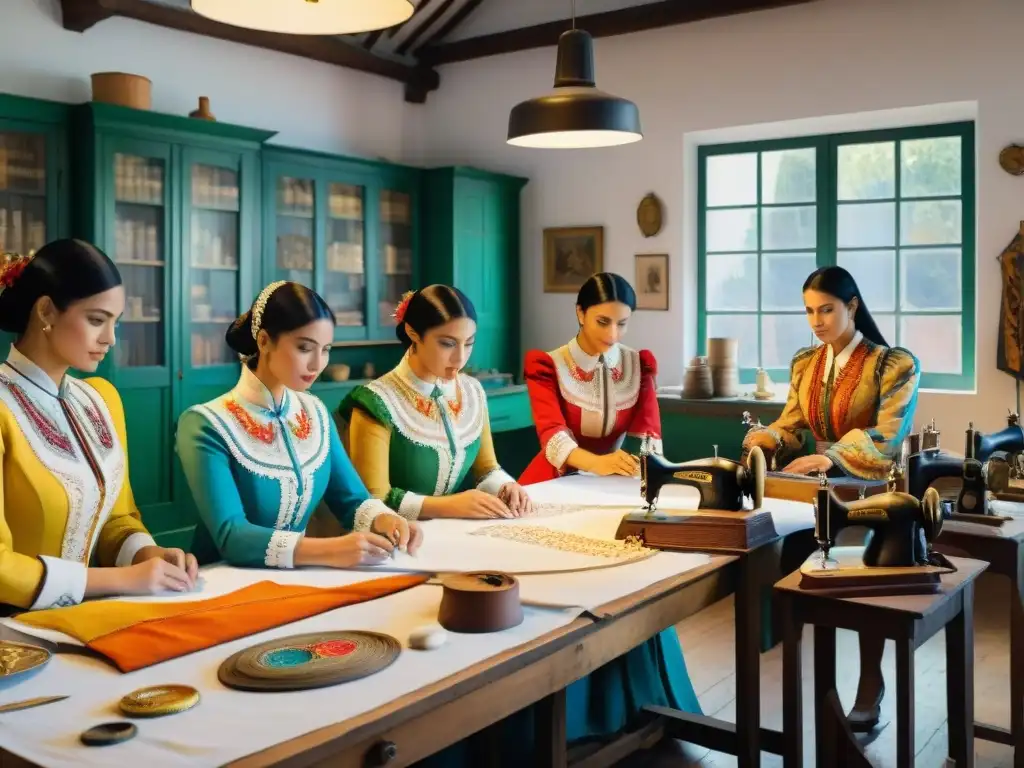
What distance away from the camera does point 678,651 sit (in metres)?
3.06

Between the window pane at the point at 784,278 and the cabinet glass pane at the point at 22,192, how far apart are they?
386 cm

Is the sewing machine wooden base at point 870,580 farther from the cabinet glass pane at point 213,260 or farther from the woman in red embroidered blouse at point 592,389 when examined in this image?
the cabinet glass pane at point 213,260

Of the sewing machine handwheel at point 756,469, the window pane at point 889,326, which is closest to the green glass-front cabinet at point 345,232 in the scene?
Result: the window pane at point 889,326

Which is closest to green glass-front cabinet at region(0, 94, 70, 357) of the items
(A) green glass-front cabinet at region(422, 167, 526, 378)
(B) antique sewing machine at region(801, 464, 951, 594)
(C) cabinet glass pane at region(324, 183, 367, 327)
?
(C) cabinet glass pane at region(324, 183, 367, 327)

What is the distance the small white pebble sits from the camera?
1567 millimetres

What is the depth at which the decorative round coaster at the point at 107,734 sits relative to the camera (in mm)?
1210

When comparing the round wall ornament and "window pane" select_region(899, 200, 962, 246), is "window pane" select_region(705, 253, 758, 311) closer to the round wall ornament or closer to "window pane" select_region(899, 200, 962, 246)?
the round wall ornament

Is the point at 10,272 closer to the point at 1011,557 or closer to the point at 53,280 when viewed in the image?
the point at 53,280

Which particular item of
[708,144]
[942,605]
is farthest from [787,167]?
[942,605]

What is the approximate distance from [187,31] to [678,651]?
172 inches

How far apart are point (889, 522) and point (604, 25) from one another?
4627mm

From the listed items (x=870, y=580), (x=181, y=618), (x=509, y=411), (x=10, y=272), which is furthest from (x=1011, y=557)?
(x=509, y=411)

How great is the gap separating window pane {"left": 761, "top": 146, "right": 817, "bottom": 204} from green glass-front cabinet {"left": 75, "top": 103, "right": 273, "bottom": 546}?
9.38ft

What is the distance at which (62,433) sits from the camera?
192 cm
